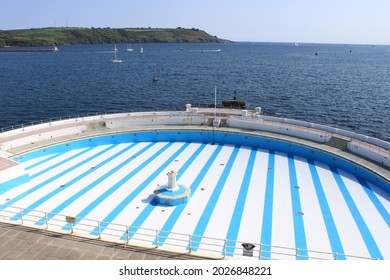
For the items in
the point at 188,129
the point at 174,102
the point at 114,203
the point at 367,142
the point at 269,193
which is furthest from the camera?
the point at 174,102

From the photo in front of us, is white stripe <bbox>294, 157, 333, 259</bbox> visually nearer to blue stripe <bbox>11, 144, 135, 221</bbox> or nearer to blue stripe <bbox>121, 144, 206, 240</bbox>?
blue stripe <bbox>121, 144, 206, 240</bbox>

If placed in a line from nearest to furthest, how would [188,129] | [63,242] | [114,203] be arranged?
[63,242] < [114,203] < [188,129]

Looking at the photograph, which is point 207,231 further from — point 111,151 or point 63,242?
point 111,151

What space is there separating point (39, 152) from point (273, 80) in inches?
2816

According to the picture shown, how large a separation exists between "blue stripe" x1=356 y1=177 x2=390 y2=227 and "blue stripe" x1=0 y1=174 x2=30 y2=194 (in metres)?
20.8

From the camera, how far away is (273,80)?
86.8 metres

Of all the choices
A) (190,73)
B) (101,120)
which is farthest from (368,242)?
(190,73)

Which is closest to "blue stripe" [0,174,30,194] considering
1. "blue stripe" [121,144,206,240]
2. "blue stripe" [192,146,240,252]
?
"blue stripe" [121,144,206,240]

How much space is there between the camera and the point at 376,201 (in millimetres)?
19078

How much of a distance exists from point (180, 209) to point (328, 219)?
25.5ft

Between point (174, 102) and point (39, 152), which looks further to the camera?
point (174, 102)

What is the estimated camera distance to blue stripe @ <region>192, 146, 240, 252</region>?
608 inches

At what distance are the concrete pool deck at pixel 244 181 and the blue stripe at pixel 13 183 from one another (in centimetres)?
88

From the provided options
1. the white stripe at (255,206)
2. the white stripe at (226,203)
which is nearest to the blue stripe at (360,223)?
the white stripe at (255,206)
